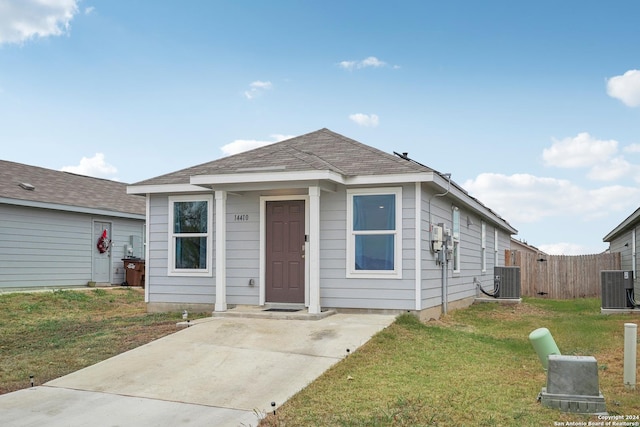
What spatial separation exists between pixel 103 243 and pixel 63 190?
7.13ft

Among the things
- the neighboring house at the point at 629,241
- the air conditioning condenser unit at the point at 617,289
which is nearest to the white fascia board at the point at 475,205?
the air conditioning condenser unit at the point at 617,289

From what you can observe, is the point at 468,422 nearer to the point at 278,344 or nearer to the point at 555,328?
the point at 278,344

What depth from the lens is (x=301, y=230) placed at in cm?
1141

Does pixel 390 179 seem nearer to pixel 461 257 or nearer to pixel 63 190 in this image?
pixel 461 257

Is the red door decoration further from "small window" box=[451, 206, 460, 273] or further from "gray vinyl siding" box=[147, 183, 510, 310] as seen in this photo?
"small window" box=[451, 206, 460, 273]

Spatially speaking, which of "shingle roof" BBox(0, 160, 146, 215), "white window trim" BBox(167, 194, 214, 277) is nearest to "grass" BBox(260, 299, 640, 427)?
"white window trim" BBox(167, 194, 214, 277)

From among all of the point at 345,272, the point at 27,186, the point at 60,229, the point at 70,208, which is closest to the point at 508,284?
the point at 345,272

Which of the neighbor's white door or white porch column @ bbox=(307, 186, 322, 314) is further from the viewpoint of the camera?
the neighbor's white door

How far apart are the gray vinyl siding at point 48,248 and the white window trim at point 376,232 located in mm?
11013

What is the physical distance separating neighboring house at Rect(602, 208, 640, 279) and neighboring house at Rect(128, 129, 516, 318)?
699 cm

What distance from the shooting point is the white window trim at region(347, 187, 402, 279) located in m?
10.8

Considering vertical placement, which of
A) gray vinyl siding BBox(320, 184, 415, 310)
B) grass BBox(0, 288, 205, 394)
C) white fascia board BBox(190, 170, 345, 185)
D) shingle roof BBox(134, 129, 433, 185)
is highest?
shingle roof BBox(134, 129, 433, 185)

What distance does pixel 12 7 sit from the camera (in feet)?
39.9

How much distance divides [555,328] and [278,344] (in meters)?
6.42
